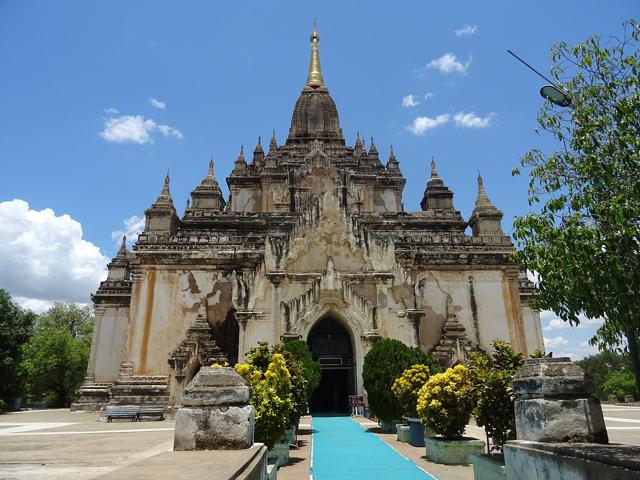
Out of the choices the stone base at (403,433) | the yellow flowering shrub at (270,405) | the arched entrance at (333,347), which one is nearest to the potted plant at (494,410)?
the yellow flowering shrub at (270,405)

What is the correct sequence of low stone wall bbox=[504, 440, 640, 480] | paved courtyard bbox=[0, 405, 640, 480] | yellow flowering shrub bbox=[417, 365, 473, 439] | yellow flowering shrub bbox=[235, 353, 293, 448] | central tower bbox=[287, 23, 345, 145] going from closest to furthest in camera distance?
low stone wall bbox=[504, 440, 640, 480] < paved courtyard bbox=[0, 405, 640, 480] < yellow flowering shrub bbox=[235, 353, 293, 448] < yellow flowering shrub bbox=[417, 365, 473, 439] < central tower bbox=[287, 23, 345, 145]

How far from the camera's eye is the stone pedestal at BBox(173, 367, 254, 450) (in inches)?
248

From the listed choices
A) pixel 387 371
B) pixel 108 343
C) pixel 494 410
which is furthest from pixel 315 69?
pixel 494 410

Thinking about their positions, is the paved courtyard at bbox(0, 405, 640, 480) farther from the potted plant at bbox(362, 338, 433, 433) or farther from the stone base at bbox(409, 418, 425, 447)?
the potted plant at bbox(362, 338, 433, 433)

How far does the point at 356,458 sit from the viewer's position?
1141 centimetres

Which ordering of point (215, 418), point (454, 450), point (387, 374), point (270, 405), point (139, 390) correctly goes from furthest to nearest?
1. point (139, 390)
2. point (387, 374)
3. point (454, 450)
4. point (270, 405)
5. point (215, 418)

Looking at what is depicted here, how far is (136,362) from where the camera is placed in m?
22.5

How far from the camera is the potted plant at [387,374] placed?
15766 mm

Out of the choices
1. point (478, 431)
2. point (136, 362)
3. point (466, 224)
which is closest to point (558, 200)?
point (478, 431)

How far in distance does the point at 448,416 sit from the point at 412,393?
133 inches

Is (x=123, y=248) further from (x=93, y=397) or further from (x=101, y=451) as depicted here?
(x=101, y=451)

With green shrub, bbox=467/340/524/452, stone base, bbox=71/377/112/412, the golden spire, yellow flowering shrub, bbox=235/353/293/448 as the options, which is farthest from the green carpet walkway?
the golden spire

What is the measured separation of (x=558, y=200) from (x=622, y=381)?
53.8 metres

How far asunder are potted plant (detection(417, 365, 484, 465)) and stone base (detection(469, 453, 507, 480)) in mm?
2355
